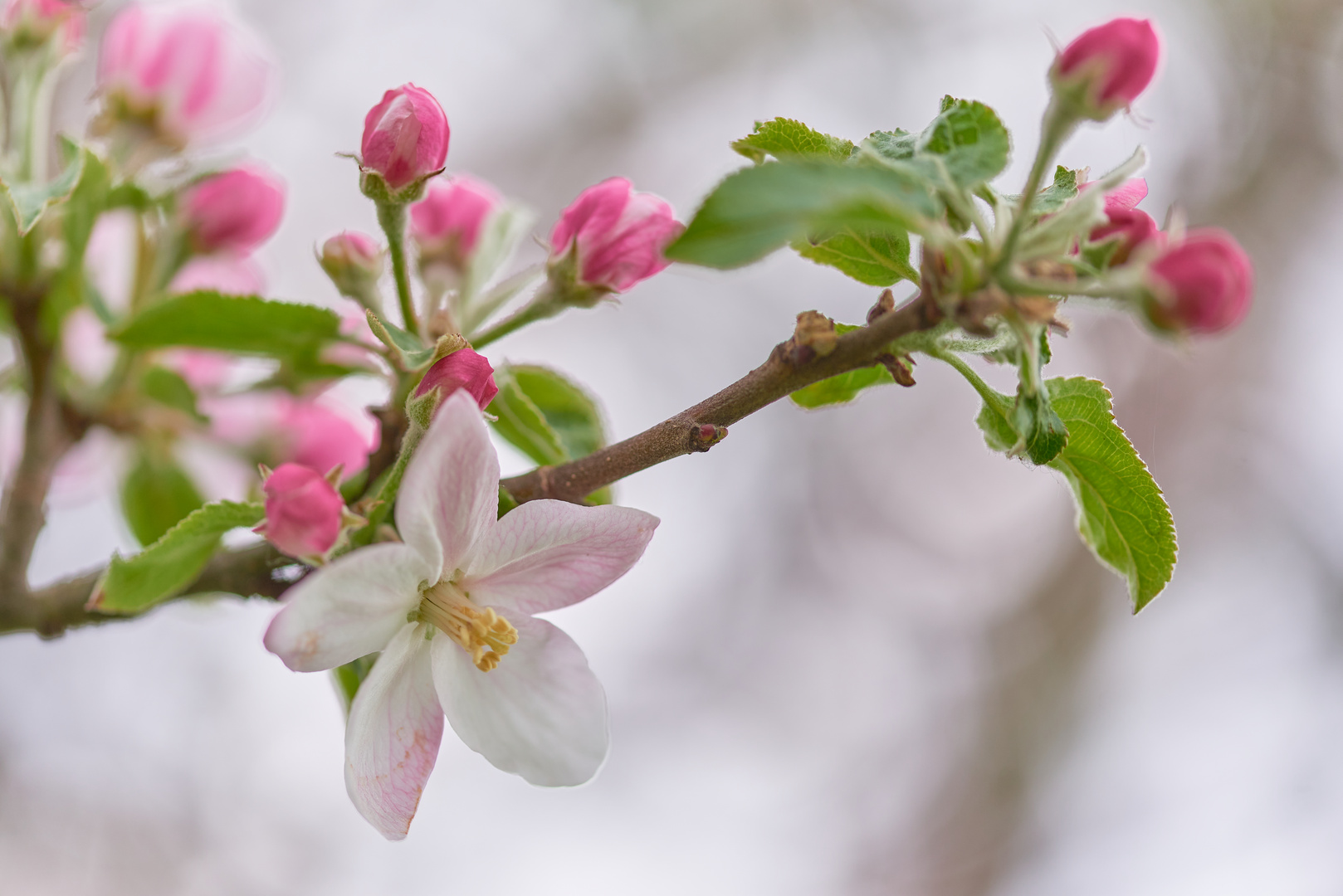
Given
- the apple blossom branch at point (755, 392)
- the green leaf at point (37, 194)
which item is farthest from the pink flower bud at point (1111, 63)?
the green leaf at point (37, 194)

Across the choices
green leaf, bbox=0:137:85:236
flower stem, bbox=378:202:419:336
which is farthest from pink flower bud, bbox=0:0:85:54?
flower stem, bbox=378:202:419:336

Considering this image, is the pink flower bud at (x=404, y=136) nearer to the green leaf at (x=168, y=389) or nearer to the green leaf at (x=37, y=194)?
the green leaf at (x=37, y=194)

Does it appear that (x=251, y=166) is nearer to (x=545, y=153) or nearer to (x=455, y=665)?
(x=455, y=665)

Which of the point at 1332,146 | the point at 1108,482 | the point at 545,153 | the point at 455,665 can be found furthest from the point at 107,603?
the point at 1332,146

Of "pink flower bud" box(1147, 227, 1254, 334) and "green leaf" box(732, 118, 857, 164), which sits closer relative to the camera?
"pink flower bud" box(1147, 227, 1254, 334)

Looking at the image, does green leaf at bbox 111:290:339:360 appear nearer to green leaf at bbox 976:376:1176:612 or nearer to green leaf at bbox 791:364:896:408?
green leaf at bbox 791:364:896:408
